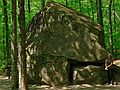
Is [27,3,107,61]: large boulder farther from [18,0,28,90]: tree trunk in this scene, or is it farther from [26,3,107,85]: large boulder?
[18,0,28,90]: tree trunk

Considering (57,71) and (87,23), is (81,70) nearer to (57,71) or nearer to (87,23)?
(57,71)

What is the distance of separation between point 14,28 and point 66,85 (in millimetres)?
4303

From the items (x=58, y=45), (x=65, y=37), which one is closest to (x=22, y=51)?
(x=58, y=45)

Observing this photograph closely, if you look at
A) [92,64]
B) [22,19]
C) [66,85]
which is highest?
[22,19]

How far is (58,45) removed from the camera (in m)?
15.2

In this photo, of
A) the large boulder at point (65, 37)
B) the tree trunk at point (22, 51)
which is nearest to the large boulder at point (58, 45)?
the large boulder at point (65, 37)

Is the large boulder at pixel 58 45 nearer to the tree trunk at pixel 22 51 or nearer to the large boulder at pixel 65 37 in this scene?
the large boulder at pixel 65 37

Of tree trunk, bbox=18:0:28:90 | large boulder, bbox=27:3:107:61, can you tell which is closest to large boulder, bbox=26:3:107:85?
large boulder, bbox=27:3:107:61

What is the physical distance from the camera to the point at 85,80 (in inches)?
580

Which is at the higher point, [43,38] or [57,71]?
[43,38]

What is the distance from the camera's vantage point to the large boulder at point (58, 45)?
14727 mm

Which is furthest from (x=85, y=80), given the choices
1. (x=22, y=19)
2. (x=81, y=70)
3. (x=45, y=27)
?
(x=22, y=19)

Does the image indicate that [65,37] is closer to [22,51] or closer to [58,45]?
[58,45]

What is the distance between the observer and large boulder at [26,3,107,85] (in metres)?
14.7
